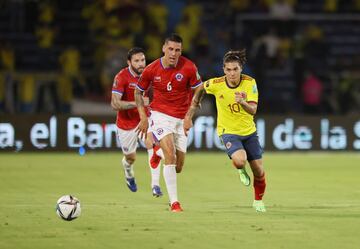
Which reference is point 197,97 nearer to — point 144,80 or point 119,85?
point 144,80

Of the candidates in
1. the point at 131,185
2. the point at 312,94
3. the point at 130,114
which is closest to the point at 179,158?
the point at 131,185

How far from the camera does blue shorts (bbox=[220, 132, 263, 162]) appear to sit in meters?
12.4

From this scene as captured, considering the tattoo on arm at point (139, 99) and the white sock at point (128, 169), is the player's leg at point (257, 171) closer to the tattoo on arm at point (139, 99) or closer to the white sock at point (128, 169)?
the tattoo on arm at point (139, 99)

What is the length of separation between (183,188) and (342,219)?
15.9 ft

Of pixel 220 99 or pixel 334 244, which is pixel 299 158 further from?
pixel 334 244

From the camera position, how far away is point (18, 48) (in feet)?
87.2

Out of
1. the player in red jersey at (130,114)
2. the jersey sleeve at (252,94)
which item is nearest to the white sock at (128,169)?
the player in red jersey at (130,114)

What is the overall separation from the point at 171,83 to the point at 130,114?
2516 millimetres

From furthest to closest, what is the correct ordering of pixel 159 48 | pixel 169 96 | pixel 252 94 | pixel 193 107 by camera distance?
pixel 159 48, pixel 169 96, pixel 193 107, pixel 252 94

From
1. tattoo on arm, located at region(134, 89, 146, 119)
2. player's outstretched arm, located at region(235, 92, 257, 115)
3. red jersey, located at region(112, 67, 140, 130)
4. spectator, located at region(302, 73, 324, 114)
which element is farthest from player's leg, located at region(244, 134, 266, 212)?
spectator, located at region(302, 73, 324, 114)

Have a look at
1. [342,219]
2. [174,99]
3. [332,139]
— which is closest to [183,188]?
[174,99]

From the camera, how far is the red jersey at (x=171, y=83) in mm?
12891

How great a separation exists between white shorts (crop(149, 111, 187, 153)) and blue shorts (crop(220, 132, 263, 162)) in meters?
0.70

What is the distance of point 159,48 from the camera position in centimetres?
2616
